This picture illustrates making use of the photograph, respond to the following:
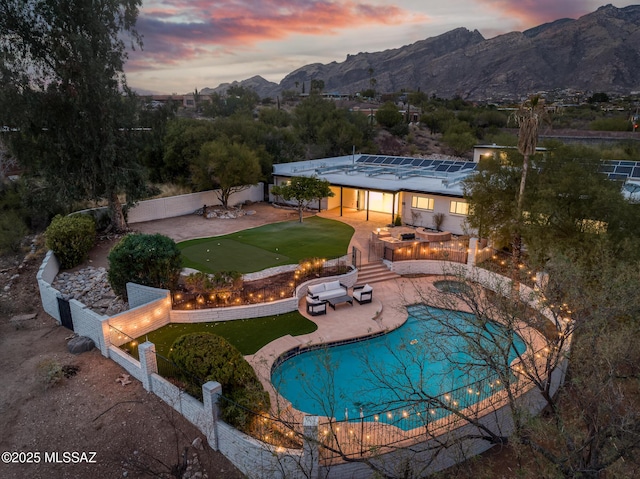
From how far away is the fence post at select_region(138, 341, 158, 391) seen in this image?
10148mm

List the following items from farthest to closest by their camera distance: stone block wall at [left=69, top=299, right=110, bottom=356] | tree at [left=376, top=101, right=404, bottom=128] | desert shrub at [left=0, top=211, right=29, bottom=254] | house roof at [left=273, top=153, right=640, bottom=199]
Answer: tree at [left=376, top=101, right=404, bottom=128], house roof at [left=273, top=153, right=640, bottom=199], desert shrub at [left=0, top=211, right=29, bottom=254], stone block wall at [left=69, top=299, right=110, bottom=356]

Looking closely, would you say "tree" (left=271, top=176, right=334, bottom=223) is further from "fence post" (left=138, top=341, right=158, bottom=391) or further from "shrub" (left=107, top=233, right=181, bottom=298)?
"fence post" (left=138, top=341, right=158, bottom=391)

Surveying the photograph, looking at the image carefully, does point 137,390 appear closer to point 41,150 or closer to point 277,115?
point 41,150

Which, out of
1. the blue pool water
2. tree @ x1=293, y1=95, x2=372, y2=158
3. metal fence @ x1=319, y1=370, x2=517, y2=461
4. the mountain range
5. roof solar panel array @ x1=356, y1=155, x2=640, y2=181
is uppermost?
the mountain range

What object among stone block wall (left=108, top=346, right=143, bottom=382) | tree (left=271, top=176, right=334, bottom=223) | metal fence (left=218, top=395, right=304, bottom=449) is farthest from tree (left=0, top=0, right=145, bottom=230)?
metal fence (left=218, top=395, right=304, bottom=449)

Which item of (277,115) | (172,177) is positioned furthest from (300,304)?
(277,115)

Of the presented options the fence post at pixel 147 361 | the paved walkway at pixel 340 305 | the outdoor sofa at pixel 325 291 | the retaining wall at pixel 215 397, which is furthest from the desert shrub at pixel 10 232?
the outdoor sofa at pixel 325 291

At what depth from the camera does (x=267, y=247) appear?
840 inches

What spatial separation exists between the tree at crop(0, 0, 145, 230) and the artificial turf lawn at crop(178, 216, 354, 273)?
6.32m

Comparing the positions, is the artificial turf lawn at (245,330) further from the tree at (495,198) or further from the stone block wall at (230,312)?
the tree at (495,198)

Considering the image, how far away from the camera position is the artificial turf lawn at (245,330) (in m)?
12.8

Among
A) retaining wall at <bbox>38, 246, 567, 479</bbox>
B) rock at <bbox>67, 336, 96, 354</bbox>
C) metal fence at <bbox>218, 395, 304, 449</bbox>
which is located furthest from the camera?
rock at <bbox>67, 336, 96, 354</bbox>

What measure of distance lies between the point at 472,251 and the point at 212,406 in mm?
13483

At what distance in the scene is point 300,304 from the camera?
51.9 ft
